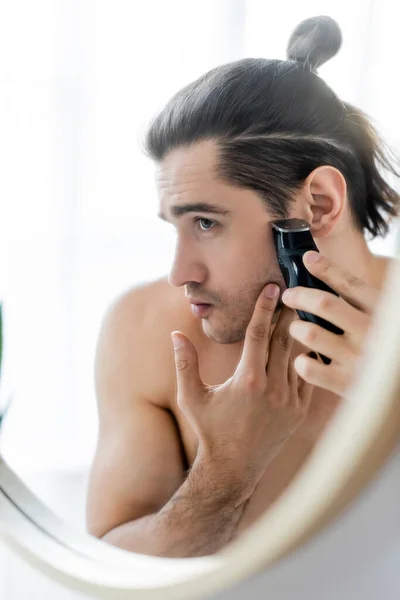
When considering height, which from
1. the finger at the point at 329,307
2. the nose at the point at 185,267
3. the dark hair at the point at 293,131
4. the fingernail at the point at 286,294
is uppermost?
the dark hair at the point at 293,131

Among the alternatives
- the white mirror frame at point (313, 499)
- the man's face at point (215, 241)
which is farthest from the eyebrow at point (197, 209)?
the white mirror frame at point (313, 499)

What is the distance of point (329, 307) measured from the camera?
0.33m

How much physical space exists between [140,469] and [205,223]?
0.56 ft

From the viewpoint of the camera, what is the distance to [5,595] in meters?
0.57

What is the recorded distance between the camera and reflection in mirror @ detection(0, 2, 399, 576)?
0.34m

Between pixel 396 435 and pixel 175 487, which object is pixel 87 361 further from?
pixel 396 435

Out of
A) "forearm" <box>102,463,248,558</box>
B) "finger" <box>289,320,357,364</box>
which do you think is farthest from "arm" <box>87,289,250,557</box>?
"finger" <box>289,320,357,364</box>

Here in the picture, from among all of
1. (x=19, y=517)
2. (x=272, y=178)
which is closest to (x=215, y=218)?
(x=272, y=178)

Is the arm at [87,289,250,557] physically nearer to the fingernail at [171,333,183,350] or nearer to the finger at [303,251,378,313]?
the fingernail at [171,333,183,350]

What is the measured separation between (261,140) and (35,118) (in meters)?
0.23

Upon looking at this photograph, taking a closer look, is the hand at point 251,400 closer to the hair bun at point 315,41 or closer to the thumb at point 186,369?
the thumb at point 186,369

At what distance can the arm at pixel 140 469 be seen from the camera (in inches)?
16.0

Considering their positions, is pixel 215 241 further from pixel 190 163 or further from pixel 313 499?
pixel 313 499

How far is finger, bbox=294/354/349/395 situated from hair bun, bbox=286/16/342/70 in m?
0.14
